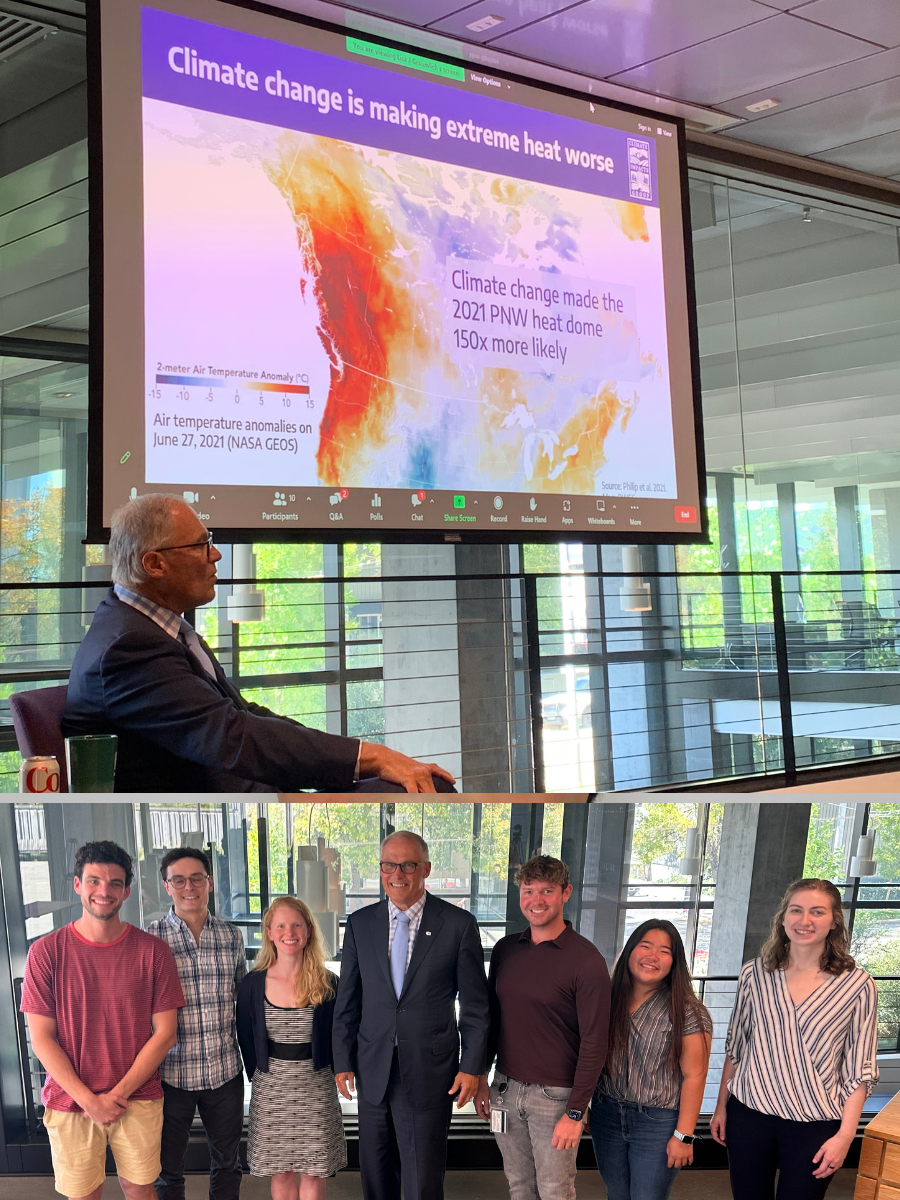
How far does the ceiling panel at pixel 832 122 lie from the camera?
4977mm

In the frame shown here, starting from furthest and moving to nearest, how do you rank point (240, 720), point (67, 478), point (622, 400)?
point (622, 400) → point (67, 478) → point (240, 720)

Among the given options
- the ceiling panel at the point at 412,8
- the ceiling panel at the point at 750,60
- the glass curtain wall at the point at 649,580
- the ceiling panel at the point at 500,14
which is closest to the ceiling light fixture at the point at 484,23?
the ceiling panel at the point at 500,14

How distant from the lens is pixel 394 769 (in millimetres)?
1942

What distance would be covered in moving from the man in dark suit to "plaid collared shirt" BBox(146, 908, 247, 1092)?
0.53ft

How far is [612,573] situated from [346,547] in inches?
47.7

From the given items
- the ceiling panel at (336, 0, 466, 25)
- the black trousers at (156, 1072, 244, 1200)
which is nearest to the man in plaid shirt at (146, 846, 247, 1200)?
the black trousers at (156, 1072, 244, 1200)

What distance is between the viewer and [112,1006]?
5.76ft

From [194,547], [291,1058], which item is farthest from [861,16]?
[291,1058]

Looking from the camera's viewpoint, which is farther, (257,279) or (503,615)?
(503,615)

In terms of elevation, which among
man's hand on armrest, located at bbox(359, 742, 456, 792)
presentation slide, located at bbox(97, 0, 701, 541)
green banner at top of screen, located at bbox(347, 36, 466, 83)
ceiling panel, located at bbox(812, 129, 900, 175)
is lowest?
man's hand on armrest, located at bbox(359, 742, 456, 792)

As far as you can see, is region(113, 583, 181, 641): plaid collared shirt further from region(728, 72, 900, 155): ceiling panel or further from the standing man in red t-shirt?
region(728, 72, 900, 155): ceiling panel

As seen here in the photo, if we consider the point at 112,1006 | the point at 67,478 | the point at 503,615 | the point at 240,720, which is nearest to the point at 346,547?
the point at 503,615

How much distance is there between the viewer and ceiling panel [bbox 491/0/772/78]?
4.10m

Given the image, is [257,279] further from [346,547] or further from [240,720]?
[240,720]
